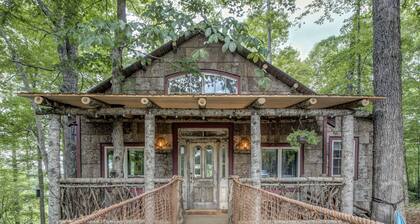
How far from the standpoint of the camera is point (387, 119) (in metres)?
6.15

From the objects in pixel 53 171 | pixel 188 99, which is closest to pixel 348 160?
pixel 188 99

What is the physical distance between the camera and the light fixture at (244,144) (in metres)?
7.26

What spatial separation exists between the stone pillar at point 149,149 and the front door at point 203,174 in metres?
2.63

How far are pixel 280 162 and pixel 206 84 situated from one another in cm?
306

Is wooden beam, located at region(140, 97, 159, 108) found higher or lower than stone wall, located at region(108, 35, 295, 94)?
lower

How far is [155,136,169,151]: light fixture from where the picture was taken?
7.18m

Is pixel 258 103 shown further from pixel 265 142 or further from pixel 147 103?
pixel 265 142

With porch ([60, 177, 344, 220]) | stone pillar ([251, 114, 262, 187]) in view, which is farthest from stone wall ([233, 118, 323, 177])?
stone pillar ([251, 114, 262, 187])

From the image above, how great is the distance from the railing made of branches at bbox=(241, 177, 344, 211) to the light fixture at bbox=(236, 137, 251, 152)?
156 cm

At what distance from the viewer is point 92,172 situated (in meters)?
7.09

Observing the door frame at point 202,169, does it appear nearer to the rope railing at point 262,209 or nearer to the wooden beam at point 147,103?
the rope railing at point 262,209

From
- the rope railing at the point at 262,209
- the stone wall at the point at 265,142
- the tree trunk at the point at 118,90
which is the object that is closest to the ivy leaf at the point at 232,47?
the rope railing at the point at 262,209

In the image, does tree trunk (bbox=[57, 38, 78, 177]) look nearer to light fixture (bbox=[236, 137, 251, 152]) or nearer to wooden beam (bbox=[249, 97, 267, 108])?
light fixture (bbox=[236, 137, 251, 152])

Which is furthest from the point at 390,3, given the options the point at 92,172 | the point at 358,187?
the point at 92,172
